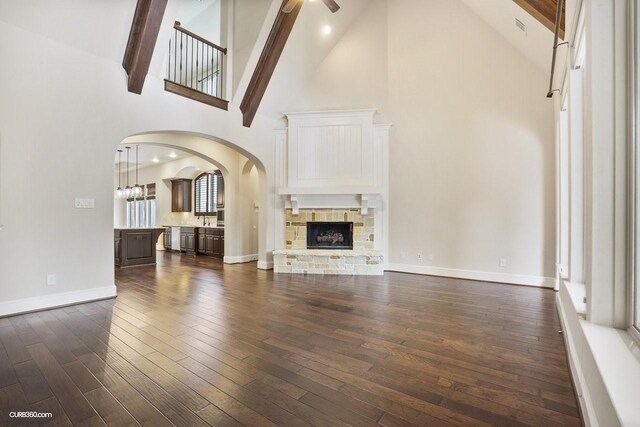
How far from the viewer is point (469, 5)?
526 cm

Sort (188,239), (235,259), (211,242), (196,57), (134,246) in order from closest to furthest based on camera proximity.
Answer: (196,57)
(134,246)
(235,259)
(211,242)
(188,239)

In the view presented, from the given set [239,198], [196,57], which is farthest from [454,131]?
[196,57]

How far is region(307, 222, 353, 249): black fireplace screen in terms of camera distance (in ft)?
20.8

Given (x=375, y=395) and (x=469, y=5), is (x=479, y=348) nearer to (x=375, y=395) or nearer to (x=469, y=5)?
(x=375, y=395)

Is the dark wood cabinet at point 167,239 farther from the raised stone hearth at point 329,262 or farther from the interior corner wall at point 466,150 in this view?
the interior corner wall at point 466,150

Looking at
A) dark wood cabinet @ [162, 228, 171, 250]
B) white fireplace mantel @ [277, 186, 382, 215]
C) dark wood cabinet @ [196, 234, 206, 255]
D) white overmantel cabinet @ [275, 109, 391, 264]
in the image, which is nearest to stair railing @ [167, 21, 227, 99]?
white overmantel cabinet @ [275, 109, 391, 264]

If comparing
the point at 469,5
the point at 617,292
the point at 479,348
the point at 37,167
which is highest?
the point at 469,5

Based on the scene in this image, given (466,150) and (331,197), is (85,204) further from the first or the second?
(466,150)

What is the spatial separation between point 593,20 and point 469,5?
4736 millimetres

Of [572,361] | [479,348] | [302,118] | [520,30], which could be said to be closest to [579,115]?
[572,361]

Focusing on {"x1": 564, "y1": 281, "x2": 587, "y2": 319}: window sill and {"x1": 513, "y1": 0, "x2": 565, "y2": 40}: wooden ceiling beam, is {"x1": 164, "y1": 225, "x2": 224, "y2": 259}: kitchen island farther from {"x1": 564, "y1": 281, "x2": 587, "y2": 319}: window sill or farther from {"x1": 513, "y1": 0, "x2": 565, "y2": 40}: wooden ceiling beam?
{"x1": 513, "y1": 0, "x2": 565, "y2": 40}: wooden ceiling beam

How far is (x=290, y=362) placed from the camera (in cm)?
229

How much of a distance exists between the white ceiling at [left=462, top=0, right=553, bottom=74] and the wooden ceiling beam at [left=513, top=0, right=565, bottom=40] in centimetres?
29

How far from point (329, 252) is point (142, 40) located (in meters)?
4.44
